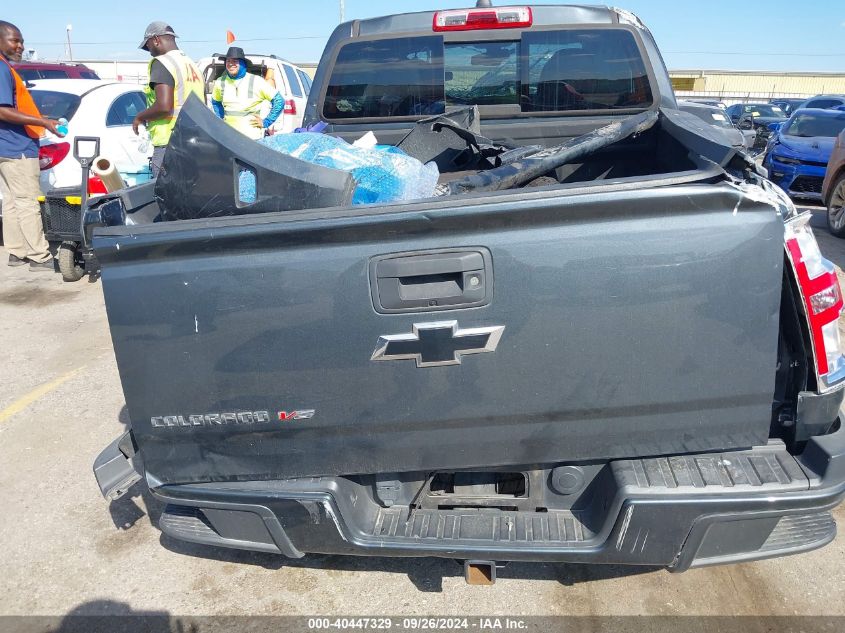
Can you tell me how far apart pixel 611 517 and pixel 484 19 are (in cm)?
296

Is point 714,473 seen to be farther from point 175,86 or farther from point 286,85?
point 286,85

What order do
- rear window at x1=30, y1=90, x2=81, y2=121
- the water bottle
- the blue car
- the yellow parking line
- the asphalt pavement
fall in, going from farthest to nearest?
the blue car
rear window at x1=30, y1=90, x2=81, y2=121
the water bottle
the yellow parking line
the asphalt pavement

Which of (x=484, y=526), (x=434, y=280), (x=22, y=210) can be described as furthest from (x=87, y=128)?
(x=484, y=526)

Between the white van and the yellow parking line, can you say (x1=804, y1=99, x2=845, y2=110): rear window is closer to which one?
the white van

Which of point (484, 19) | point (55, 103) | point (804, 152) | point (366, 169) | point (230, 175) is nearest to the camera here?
point (230, 175)

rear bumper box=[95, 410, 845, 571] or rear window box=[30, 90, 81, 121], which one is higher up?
rear window box=[30, 90, 81, 121]

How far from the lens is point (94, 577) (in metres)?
2.92

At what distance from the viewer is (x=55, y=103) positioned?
801 cm

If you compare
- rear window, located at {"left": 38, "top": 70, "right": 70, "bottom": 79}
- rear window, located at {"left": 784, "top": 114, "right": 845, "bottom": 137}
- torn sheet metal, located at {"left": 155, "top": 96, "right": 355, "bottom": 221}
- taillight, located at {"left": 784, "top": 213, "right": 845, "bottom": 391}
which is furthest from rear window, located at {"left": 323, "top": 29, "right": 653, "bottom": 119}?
rear window, located at {"left": 38, "top": 70, "right": 70, "bottom": 79}

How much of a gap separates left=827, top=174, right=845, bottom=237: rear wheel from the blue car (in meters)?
1.76

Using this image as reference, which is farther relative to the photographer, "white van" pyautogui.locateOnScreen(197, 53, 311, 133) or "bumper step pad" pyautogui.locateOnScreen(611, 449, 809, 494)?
"white van" pyautogui.locateOnScreen(197, 53, 311, 133)

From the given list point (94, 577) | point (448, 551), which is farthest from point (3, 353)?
point (448, 551)

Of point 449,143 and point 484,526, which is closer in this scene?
point 484,526

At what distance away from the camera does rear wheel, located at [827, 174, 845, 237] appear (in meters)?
8.28
